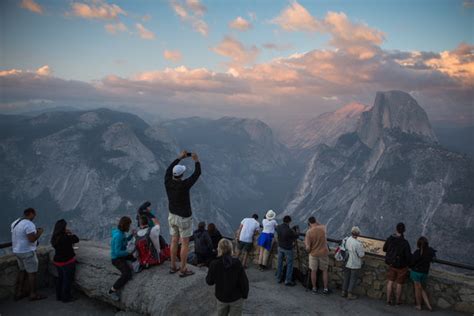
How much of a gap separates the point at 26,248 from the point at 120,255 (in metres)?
2.53

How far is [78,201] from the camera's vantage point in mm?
198625

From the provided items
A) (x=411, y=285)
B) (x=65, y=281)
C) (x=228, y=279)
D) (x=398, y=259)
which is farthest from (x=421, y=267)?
(x=65, y=281)

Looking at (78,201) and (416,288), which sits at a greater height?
(416,288)

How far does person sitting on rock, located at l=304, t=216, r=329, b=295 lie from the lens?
10.3 meters

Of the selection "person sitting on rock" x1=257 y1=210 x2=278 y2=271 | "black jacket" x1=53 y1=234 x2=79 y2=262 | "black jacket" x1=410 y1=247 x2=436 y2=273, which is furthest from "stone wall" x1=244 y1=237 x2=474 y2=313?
"black jacket" x1=53 y1=234 x2=79 y2=262

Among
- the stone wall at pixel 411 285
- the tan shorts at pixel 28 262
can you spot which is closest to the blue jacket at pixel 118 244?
the tan shorts at pixel 28 262

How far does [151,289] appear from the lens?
8.37 metres

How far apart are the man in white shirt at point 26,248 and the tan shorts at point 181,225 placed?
365 cm

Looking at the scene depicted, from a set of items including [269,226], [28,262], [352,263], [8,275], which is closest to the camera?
[28,262]

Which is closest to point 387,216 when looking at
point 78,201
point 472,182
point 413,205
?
point 413,205

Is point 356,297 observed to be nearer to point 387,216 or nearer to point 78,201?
point 387,216

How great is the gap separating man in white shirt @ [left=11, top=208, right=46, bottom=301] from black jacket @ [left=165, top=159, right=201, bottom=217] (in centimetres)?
369

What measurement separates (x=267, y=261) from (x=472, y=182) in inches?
7907

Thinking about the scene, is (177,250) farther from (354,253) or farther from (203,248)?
(354,253)
